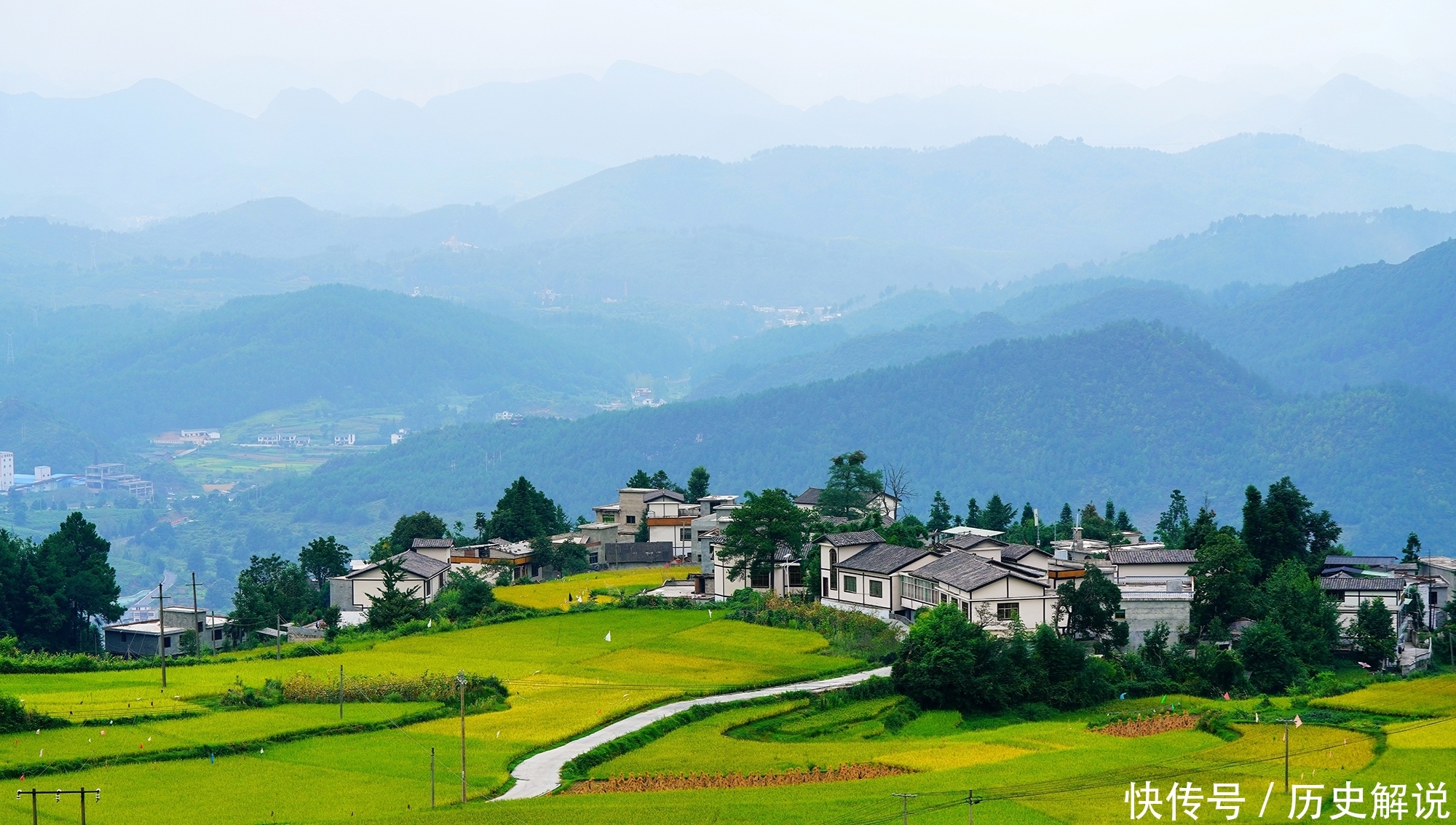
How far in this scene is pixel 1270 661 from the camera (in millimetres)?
47344

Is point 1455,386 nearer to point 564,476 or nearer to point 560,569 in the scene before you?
point 564,476

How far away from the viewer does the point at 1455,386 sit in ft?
603

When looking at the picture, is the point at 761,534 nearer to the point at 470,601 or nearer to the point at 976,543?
the point at 976,543

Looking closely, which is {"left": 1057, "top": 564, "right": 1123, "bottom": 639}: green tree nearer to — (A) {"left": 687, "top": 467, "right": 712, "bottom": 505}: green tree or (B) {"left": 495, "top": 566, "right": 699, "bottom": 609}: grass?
(B) {"left": 495, "top": 566, "right": 699, "bottom": 609}: grass

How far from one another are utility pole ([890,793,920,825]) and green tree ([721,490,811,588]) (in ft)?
98.2

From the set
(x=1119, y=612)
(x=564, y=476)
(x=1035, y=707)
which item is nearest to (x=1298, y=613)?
(x=1119, y=612)

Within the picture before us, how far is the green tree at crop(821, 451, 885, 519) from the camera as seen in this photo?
70.9 metres

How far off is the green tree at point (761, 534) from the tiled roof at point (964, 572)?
7986 mm

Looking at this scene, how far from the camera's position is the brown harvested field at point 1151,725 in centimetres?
3934

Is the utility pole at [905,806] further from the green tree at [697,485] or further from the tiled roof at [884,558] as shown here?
the green tree at [697,485]

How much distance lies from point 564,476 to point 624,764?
13823 cm

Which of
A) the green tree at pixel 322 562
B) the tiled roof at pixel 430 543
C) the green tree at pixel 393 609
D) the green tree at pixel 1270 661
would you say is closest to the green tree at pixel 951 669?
the green tree at pixel 1270 661

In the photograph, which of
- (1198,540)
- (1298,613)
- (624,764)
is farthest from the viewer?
(1198,540)

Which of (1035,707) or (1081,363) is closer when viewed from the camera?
(1035,707)
